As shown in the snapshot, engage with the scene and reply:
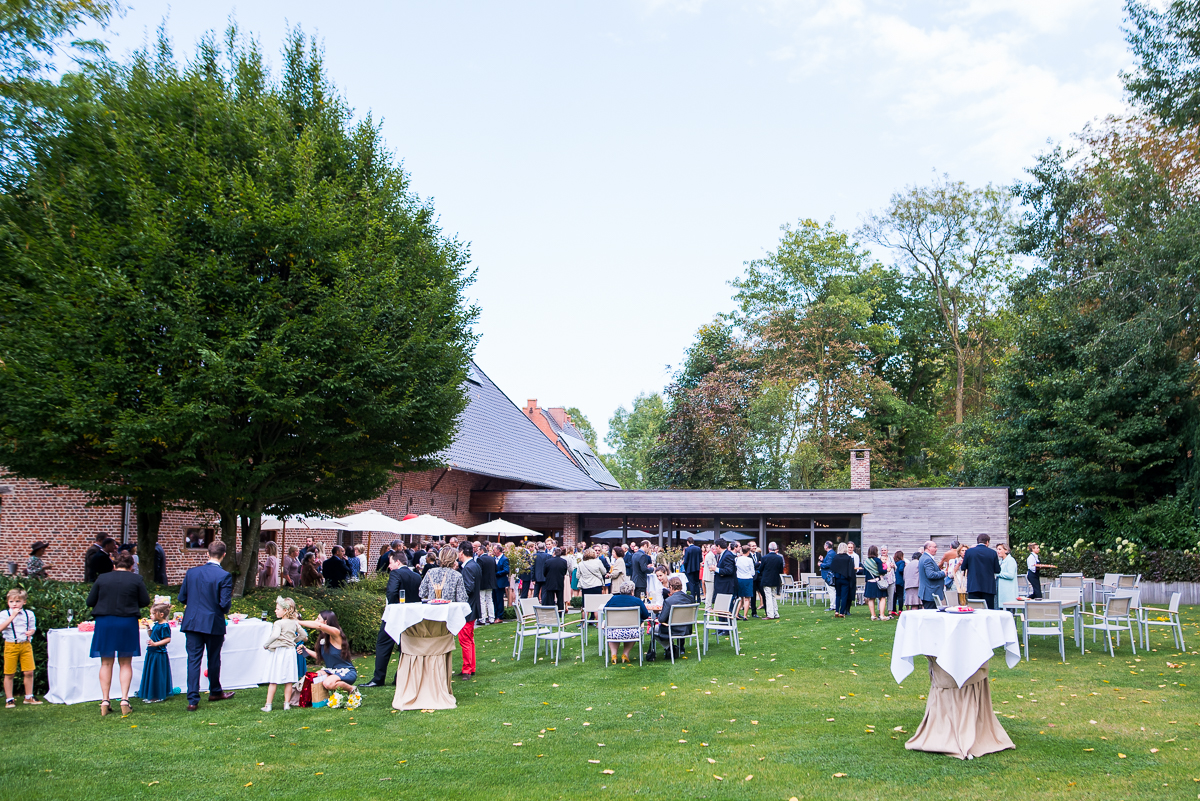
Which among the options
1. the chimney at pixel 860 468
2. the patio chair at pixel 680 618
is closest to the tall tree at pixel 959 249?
the chimney at pixel 860 468

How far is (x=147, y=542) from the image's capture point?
47.6 feet

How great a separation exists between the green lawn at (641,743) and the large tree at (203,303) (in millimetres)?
3792

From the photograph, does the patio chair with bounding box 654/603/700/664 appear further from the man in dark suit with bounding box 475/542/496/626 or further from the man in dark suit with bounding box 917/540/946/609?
the man in dark suit with bounding box 475/542/496/626

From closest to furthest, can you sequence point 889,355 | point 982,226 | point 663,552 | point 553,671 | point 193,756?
point 193,756
point 553,671
point 663,552
point 982,226
point 889,355

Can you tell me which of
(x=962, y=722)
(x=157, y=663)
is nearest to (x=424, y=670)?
(x=157, y=663)

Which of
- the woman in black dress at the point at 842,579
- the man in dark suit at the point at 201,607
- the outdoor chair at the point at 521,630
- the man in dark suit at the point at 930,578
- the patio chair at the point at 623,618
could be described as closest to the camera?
the man in dark suit at the point at 201,607

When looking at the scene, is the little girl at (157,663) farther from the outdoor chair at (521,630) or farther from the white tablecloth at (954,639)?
the white tablecloth at (954,639)

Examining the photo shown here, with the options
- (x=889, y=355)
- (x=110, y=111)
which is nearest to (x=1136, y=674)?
(x=110, y=111)

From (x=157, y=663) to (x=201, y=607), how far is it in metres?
1.12

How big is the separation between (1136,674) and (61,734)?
35.7 ft

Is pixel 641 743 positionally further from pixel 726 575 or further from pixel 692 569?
pixel 692 569

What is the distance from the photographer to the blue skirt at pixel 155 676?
8.86m

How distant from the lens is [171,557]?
57.1 feet

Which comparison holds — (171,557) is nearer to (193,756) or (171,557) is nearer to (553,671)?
(553,671)
